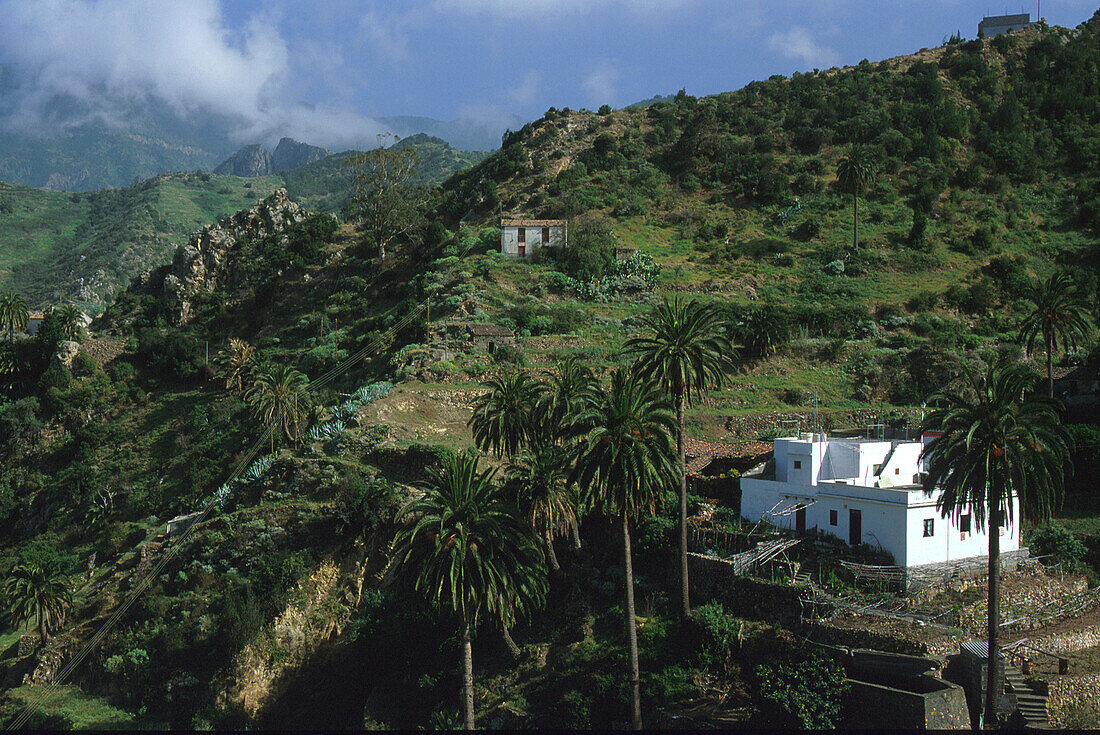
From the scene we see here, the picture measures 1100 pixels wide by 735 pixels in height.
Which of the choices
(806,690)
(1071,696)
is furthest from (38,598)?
(1071,696)

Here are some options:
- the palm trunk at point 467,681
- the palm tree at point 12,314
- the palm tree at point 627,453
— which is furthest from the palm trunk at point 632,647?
the palm tree at point 12,314

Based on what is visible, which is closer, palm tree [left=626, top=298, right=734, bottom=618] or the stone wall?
the stone wall

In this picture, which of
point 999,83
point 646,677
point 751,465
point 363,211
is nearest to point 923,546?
point 751,465

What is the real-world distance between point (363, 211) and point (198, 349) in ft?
73.4

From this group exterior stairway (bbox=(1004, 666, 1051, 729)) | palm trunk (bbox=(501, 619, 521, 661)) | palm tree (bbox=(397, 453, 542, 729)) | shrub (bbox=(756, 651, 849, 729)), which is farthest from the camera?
palm trunk (bbox=(501, 619, 521, 661))

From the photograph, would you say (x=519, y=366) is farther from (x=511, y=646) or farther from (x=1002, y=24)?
(x=1002, y=24)

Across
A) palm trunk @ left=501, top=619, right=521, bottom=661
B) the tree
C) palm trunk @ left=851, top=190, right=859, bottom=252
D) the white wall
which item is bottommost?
palm trunk @ left=501, top=619, right=521, bottom=661

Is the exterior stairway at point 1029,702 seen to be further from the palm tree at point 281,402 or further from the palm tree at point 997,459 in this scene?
the palm tree at point 281,402

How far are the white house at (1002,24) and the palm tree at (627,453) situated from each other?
108 m

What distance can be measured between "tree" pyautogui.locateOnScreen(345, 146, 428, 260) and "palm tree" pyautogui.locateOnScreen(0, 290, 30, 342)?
3061 centimetres

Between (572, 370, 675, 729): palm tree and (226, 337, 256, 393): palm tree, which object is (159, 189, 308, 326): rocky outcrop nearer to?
(226, 337, 256, 393): palm tree

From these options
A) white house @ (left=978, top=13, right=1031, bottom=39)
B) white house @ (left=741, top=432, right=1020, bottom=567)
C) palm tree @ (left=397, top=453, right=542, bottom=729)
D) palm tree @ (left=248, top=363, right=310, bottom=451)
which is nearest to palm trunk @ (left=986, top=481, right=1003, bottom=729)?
white house @ (left=741, top=432, right=1020, bottom=567)

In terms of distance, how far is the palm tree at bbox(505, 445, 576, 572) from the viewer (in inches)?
1169

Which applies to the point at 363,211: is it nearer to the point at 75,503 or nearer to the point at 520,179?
the point at 520,179
